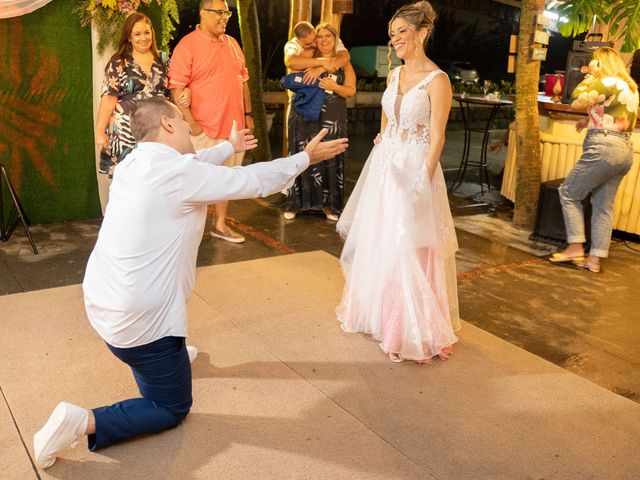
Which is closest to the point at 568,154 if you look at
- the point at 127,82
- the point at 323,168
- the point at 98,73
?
the point at 323,168

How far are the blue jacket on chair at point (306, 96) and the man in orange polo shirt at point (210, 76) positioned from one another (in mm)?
816

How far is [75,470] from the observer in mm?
2377

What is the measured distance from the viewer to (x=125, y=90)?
4574 millimetres

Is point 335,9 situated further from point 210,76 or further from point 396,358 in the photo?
point 396,358

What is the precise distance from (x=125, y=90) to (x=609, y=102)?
3.66m

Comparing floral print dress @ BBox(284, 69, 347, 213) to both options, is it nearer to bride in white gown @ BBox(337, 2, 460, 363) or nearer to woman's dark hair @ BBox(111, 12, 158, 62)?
woman's dark hair @ BBox(111, 12, 158, 62)

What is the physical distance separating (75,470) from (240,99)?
3374 millimetres

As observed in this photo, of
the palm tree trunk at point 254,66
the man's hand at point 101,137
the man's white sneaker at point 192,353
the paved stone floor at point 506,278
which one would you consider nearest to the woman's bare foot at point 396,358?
the paved stone floor at point 506,278

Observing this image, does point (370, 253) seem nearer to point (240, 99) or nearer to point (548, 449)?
point (548, 449)

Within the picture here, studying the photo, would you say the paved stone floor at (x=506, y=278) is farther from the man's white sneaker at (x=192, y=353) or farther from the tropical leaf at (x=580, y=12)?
the tropical leaf at (x=580, y=12)

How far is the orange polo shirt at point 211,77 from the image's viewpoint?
4.81m

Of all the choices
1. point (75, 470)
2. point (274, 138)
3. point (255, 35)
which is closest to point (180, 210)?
point (75, 470)

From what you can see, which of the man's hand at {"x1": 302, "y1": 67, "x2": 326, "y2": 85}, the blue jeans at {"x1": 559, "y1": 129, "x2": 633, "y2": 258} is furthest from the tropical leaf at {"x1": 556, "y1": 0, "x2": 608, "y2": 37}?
the man's hand at {"x1": 302, "y1": 67, "x2": 326, "y2": 85}

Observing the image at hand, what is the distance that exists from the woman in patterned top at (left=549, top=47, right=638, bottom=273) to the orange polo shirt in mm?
2691
